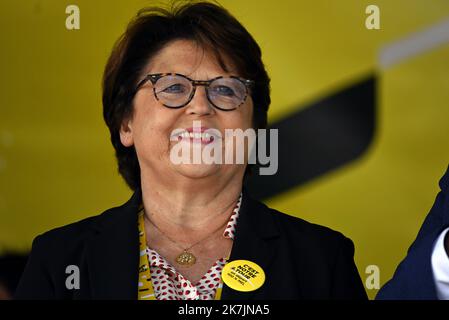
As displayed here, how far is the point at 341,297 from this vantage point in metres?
2.08

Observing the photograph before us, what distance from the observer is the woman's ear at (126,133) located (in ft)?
7.51

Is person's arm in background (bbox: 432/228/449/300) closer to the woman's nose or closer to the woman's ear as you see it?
the woman's nose

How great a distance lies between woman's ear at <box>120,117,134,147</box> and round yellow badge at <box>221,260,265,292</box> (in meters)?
0.51

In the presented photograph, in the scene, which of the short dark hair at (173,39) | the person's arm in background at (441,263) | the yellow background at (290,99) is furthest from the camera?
the yellow background at (290,99)

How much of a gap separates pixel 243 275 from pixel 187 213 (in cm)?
29

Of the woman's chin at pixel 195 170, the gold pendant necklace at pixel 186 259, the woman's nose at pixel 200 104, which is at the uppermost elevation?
the woman's nose at pixel 200 104

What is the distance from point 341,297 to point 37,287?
2.72 ft

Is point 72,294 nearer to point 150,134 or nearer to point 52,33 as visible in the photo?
point 150,134

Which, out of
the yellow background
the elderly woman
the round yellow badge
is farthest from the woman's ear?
the round yellow badge

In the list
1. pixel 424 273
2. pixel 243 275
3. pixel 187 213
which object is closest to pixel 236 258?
pixel 243 275

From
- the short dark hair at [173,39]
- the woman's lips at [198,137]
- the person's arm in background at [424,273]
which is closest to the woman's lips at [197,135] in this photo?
the woman's lips at [198,137]

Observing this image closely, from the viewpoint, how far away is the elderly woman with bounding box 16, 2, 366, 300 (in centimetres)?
205

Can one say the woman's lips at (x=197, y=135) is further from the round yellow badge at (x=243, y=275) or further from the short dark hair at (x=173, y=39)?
the round yellow badge at (x=243, y=275)
